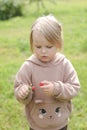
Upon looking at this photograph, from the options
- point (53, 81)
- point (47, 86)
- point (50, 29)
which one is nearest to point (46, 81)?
point (47, 86)

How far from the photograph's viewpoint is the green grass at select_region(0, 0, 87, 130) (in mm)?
4836

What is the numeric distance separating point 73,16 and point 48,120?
36.0 feet

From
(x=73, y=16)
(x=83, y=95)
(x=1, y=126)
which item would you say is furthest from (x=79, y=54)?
(x=73, y=16)

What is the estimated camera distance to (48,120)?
3.17 meters

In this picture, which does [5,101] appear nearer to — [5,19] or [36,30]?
[36,30]

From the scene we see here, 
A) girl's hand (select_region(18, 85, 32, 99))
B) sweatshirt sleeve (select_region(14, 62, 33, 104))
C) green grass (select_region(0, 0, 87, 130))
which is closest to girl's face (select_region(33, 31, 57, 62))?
sweatshirt sleeve (select_region(14, 62, 33, 104))

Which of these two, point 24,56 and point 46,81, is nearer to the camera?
point 46,81

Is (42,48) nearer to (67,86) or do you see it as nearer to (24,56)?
(67,86)

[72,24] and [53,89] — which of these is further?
[72,24]

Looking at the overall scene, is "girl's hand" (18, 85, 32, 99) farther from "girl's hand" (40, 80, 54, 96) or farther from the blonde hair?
the blonde hair

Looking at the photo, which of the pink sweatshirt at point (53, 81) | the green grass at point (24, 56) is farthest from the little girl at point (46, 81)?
the green grass at point (24, 56)

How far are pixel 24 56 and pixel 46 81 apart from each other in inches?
202

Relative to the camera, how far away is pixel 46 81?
294 centimetres

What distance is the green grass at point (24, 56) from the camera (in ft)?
15.9
